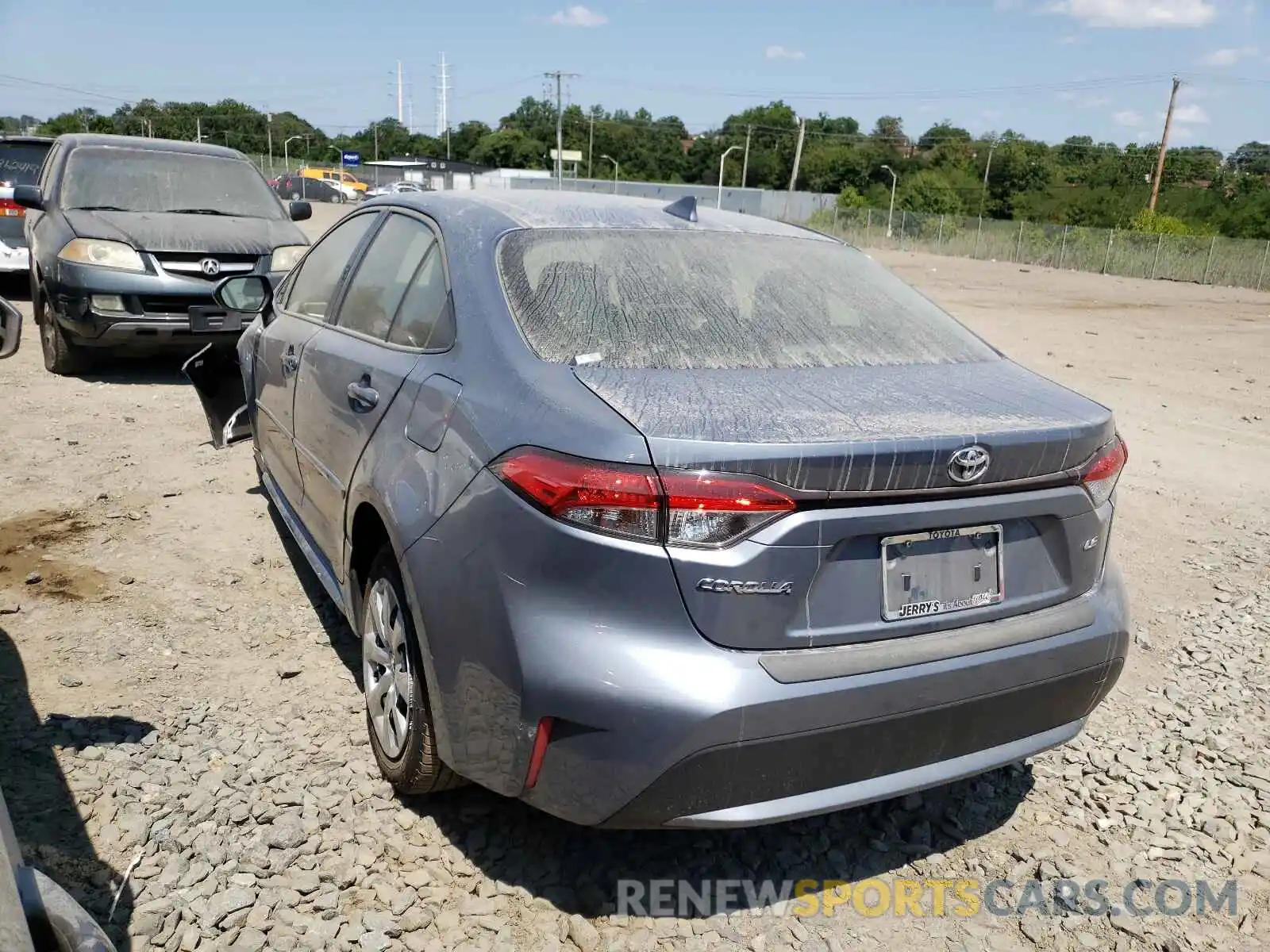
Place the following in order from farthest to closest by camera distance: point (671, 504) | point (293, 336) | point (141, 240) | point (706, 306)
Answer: point (141, 240) < point (293, 336) < point (706, 306) < point (671, 504)

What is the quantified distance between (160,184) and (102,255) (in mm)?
1435

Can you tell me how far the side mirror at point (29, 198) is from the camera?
322 inches

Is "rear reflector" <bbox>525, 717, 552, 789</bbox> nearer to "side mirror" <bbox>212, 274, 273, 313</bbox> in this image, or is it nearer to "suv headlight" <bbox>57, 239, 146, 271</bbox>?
"side mirror" <bbox>212, 274, 273, 313</bbox>

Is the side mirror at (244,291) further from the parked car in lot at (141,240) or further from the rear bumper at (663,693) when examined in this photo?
the rear bumper at (663,693)

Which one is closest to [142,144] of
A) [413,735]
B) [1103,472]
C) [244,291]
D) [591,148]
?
[244,291]

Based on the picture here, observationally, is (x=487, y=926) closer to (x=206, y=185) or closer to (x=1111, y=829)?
(x=1111, y=829)

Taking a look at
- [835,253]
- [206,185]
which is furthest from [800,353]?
[206,185]

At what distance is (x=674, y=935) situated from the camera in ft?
8.12

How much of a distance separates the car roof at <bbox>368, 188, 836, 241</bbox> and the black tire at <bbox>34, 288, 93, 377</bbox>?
5.77m

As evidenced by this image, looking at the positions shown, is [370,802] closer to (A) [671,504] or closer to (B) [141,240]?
(A) [671,504]

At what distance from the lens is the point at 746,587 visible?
2.07 meters

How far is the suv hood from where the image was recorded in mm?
7777

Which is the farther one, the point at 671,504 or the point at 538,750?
the point at 538,750

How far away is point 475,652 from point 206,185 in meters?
8.06
